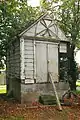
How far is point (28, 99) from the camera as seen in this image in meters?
13.0

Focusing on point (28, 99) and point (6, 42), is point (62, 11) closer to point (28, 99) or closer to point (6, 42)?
point (6, 42)

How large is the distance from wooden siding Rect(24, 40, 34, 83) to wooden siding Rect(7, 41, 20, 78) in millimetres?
740

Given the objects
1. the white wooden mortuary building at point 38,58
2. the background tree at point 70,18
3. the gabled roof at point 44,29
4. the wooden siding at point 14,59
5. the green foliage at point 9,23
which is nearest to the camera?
the white wooden mortuary building at point 38,58

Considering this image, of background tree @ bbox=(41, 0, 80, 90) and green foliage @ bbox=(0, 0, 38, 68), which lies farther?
background tree @ bbox=(41, 0, 80, 90)

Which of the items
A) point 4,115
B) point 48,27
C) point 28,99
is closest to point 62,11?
point 48,27

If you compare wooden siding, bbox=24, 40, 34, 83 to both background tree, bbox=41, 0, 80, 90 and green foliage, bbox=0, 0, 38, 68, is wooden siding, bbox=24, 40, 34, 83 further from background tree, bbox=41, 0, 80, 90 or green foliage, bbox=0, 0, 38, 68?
background tree, bbox=41, 0, 80, 90

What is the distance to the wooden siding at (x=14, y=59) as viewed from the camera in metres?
14.0

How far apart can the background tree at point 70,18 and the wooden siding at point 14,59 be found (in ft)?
17.8

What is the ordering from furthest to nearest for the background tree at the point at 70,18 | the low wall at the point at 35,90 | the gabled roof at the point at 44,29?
the background tree at the point at 70,18
the gabled roof at the point at 44,29
the low wall at the point at 35,90

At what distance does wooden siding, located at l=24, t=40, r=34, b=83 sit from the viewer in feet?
43.4

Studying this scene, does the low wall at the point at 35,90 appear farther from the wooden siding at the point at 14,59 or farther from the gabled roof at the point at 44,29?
the gabled roof at the point at 44,29

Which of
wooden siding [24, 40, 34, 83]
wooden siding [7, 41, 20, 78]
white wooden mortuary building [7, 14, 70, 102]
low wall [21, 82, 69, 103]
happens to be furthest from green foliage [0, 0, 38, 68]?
low wall [21, 82, 69, 103]

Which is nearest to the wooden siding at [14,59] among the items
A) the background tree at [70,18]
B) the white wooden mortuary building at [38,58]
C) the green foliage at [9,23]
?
the white wooden mortuary building at [38,58]

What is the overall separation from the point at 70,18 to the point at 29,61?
8323 mm
